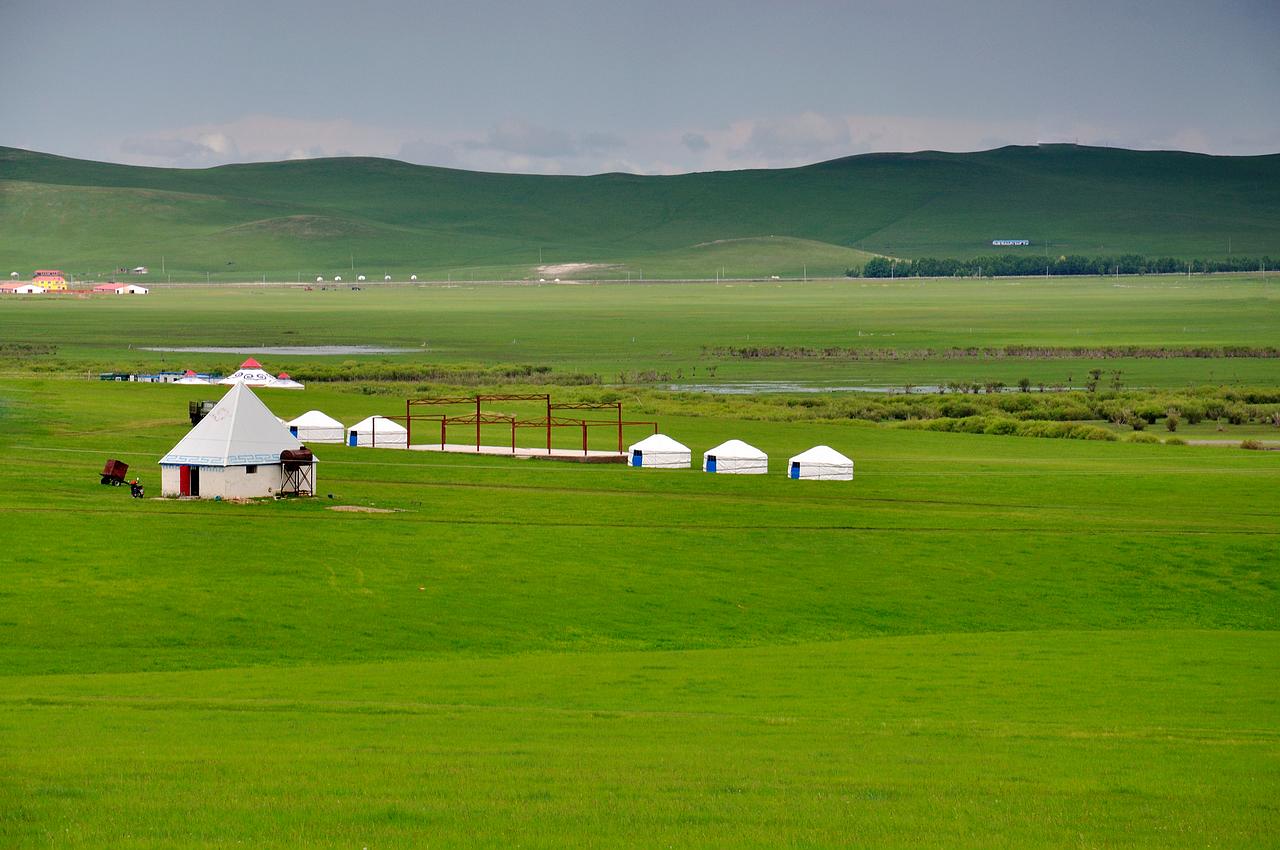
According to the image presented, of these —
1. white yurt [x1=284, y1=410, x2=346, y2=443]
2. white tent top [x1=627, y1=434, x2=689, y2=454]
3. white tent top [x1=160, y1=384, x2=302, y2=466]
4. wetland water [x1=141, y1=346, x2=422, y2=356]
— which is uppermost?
wetland water [x1=141, y1=346, x2=422, y2=356]

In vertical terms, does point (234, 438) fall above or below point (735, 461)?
above

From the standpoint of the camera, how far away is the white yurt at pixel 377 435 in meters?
76.5

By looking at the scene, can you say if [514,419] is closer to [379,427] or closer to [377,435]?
[379,427]

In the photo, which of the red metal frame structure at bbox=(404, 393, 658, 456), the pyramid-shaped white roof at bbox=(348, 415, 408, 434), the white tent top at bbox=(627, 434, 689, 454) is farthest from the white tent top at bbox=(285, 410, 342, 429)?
the white tent top at bbox=(627, 434, 689, 454)

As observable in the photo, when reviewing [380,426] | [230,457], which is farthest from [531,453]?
[230,457]

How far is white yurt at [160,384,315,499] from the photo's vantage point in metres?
54.5

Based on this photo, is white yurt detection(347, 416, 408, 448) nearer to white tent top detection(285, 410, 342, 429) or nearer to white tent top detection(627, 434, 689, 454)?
white tent top detection(285, 410, 342, 429)

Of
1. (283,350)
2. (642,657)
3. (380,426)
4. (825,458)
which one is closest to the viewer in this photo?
(642,657)

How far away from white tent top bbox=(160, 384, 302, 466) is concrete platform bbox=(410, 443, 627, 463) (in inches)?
712

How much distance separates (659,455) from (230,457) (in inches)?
855

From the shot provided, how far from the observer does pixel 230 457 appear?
5431 centimetres

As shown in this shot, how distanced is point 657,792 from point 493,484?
43410mm

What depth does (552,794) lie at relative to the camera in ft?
62.1

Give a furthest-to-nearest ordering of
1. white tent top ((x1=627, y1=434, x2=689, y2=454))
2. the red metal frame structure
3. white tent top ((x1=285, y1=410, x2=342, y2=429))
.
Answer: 1. white tent top ((x1=285, y1=410, x2=342, y2=429))
2. the red metal frame structure
3. white tent top ((x1=627, y1=434, x2=689, y2=454))
